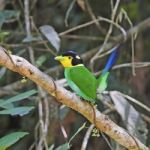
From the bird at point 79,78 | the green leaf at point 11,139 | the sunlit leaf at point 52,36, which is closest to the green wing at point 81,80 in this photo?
the bird at point 79,78

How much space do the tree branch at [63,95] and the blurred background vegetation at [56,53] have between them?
639 mm

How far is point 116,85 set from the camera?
90.0 inches

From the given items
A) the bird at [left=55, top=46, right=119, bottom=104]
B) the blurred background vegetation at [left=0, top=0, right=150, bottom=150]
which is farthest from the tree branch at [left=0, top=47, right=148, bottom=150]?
the blurred background vegetation at [left=0, top=0, right=150, bottom=150]

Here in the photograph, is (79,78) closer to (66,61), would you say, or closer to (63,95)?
(66,61)

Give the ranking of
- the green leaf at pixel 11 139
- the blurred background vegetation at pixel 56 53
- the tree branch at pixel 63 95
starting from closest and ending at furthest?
the tree branch at pixel 63 95 < the green leaf at pixel 11 139 < the blurred background vegetation at pixel 56 53

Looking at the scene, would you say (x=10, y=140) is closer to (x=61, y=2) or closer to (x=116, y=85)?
(x=116, y=85)

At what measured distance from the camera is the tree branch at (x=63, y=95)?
3.92 ft

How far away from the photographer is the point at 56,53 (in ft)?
7.29

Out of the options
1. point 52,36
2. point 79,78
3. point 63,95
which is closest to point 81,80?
point 79,78

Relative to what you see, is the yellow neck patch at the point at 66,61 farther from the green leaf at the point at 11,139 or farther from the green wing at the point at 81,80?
the green leaf at the point at 11,139

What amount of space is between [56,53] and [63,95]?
99cm

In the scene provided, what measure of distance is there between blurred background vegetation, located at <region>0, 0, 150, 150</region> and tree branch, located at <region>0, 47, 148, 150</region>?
0.64 m

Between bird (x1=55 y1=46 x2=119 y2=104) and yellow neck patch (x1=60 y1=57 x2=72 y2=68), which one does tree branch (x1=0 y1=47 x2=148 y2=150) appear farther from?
yellow neck patch (x1=60 y1=57 x2=72 y2=68)

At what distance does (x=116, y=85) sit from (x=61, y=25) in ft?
1.98
